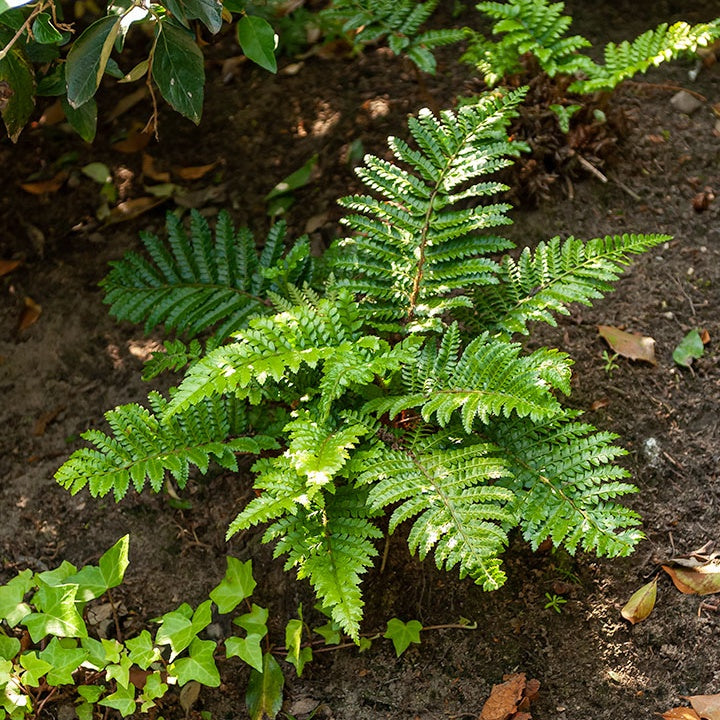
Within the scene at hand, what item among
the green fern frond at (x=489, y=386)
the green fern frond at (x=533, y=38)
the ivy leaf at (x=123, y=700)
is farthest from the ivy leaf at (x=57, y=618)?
the green fern frond at (x=533, y=38)

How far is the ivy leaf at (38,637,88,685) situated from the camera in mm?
2383

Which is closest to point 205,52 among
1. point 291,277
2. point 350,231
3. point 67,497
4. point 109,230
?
point 109,230

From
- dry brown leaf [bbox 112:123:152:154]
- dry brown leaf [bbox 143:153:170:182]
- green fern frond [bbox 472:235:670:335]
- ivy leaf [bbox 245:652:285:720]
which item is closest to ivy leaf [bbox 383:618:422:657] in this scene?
ivy leaf [bbox 245:652:285:720]

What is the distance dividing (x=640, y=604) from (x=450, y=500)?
0.78 metres

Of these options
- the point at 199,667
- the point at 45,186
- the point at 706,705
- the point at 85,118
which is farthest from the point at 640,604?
the point at 45,186

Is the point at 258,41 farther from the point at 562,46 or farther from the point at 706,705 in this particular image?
the point at 706,705

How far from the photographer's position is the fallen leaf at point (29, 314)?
11.6 feet

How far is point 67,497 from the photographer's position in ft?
10.1

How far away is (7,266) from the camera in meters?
3.70

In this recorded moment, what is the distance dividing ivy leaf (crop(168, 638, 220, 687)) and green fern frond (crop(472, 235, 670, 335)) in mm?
1305

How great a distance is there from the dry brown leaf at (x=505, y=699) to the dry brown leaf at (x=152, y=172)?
2.58 meters

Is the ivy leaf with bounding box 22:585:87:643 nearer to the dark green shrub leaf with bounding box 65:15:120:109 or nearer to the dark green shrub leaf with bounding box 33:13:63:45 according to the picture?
the dark green shrub leaf with bounding box 65:15:120:109

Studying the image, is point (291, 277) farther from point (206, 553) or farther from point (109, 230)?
point (109, 230)

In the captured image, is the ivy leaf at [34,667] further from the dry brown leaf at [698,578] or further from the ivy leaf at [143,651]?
the dry brown leaf at [698,578]
